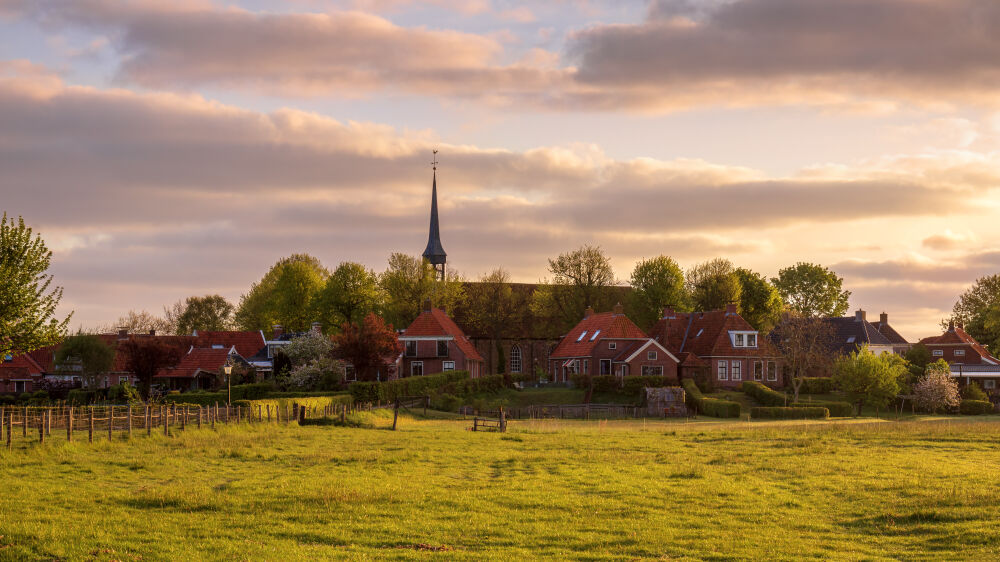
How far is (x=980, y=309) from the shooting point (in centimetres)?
13088

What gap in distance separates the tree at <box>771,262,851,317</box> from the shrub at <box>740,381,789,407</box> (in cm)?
4994

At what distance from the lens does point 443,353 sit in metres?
99.8

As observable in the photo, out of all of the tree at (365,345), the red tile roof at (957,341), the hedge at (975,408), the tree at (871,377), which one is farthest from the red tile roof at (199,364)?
the red tile roof at (957,341)

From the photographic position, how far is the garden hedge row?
2921 inches

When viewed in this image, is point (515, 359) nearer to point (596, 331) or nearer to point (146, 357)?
point (596, 331)

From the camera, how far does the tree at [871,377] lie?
79.3 metres

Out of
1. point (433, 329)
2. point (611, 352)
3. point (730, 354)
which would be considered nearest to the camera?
point (730, 354)

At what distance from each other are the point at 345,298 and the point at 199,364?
18.7m

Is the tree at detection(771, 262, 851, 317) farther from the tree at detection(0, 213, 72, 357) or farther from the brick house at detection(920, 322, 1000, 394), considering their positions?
the tree at detection(0, 213, 72, 357)

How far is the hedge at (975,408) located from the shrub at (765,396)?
1557cm

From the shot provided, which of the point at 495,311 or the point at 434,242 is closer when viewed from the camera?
the point at 495,311

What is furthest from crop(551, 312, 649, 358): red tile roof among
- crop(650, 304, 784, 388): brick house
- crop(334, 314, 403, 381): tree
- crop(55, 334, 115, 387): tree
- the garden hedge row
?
crop(55, 334, 115, 387): tree

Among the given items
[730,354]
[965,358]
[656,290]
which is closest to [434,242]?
[656,290]

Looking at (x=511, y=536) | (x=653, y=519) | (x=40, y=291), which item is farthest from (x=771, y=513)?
(x=40, y=291)
